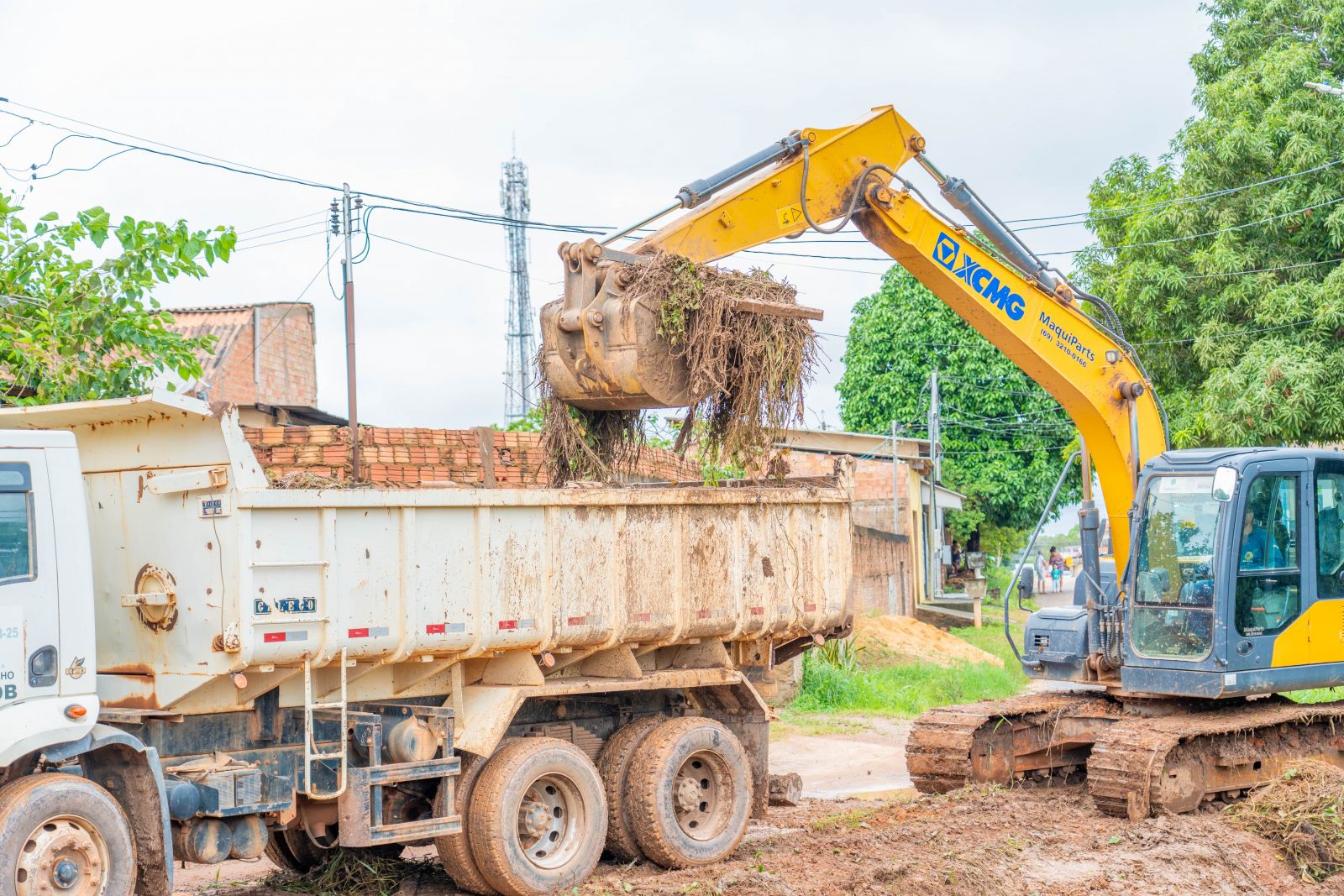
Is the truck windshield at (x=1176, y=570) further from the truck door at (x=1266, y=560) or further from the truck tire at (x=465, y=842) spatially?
the truck tire at (x=465, y=842)

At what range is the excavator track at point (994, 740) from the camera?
11.2m

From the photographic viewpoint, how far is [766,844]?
9.77m

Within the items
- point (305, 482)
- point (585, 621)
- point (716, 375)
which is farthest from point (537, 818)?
point (716, 375)

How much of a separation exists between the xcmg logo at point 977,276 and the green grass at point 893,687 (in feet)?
24.4

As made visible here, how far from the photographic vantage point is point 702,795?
9336 millimetres

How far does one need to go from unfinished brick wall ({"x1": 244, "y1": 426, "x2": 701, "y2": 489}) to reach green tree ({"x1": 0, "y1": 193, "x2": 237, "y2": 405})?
6.50 feet

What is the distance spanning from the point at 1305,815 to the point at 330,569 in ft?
22.7

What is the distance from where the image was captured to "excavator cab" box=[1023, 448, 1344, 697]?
1038cm

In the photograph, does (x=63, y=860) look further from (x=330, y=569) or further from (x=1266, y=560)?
(x=1266, y=560)

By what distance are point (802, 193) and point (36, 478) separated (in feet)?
18.5

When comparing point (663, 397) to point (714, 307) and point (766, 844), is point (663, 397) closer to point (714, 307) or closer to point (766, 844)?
point (714, 307)

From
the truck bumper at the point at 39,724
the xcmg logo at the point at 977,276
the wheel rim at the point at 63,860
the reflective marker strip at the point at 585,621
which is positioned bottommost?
the wheel rim at the point at 63,860

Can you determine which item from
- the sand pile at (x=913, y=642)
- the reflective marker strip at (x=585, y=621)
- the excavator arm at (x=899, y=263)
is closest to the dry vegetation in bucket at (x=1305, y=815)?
the excavator arm at (x=899, y=263)

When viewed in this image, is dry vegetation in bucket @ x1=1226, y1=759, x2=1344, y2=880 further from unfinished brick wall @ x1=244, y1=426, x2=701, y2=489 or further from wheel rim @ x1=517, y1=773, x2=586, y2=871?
unfinished brick wall @ x1=244, y1=426, x2=701, y2=489
